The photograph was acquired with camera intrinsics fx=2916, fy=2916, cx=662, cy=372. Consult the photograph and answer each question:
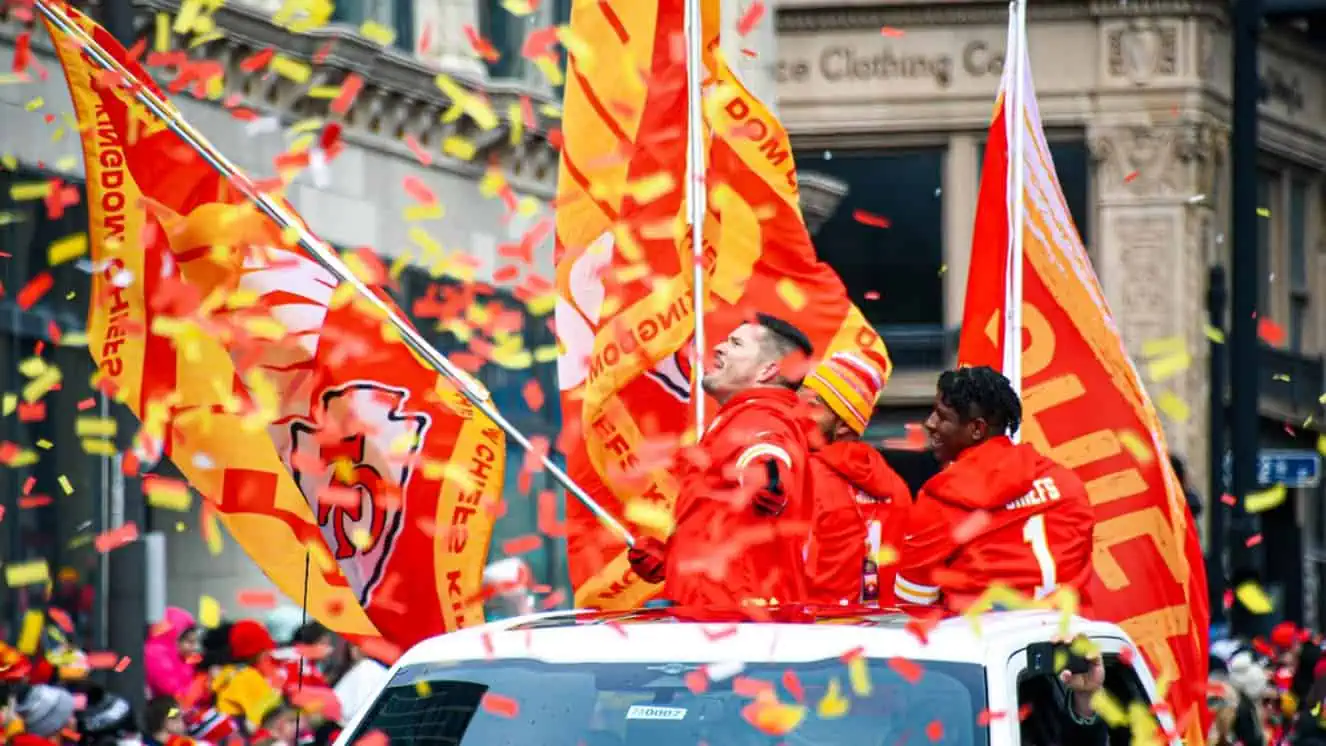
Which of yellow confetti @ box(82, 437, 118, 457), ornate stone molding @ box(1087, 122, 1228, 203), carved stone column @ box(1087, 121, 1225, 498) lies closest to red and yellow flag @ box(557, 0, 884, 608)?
yellow confetti @ box(82, 437, 118, 457)

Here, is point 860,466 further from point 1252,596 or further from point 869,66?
point 869,66

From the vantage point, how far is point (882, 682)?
22.0 ft

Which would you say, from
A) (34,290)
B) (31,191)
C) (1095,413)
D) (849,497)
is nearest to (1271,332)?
(34,290)

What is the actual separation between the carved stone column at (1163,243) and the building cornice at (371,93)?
40.2ft

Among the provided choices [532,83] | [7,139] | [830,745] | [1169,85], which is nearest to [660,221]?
[830,745]

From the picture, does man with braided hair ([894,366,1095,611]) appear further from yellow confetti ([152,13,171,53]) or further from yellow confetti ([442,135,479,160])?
yellow confetti ([442,135,479,160])

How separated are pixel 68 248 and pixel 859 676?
10151mm

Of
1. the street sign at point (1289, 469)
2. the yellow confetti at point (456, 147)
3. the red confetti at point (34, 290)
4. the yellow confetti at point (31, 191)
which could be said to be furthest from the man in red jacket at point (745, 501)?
the street sign at point (1289, 469)

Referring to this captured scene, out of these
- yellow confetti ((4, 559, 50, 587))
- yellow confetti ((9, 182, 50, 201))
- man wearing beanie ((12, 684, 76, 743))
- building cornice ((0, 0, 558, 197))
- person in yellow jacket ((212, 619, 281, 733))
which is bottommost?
yellow confetti ((4, 559, 50, 587))

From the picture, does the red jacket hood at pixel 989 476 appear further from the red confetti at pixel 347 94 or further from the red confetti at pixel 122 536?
the red confetti at pixel 347 94

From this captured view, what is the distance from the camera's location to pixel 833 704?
6676 mm

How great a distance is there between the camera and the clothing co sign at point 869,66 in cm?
3578

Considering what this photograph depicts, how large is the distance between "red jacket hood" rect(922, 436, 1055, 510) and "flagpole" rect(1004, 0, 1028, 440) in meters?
2.39

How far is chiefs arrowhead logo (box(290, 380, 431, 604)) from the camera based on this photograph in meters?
9.22
